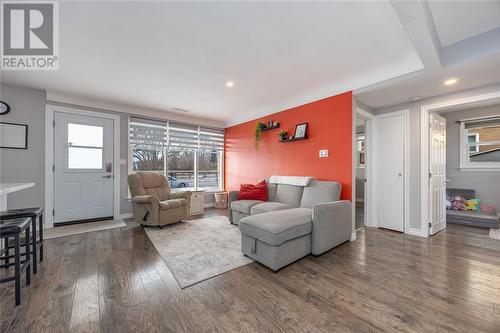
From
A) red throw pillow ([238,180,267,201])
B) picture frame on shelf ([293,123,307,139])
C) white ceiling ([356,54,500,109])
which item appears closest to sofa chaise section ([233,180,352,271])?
red throw pillow ([238,180,267,201])

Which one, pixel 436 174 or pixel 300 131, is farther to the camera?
pixel 300 131

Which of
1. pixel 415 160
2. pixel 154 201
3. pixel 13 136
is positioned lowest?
pixel 154 201

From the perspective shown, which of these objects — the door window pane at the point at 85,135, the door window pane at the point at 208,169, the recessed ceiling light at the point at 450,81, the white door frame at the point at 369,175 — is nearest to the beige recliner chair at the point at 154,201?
the door window pane at the point at 85,135

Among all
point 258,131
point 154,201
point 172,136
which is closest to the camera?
point 154,201

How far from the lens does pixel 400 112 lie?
3445 mm

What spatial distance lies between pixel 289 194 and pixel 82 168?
3983 mm

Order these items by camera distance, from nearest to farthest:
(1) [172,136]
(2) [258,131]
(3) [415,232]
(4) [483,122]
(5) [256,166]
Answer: (3) [415,232] < (4) [483,122] < (2) [258,131] < (5) [256,166] < (1) [172,136]

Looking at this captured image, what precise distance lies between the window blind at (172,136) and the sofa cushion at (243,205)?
7.62 feet

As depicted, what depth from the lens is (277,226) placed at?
2162 mm

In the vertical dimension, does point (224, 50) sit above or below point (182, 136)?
above

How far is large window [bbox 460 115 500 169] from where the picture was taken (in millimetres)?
4078

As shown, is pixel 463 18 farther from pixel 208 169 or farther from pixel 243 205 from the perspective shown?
pixel 208 169

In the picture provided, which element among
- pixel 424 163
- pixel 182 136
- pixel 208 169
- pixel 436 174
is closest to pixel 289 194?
pixel 424 163
